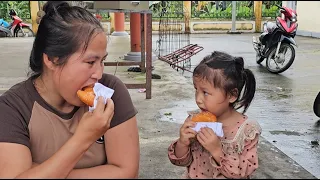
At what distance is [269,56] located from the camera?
694 centimetres

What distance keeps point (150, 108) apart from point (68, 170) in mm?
3286

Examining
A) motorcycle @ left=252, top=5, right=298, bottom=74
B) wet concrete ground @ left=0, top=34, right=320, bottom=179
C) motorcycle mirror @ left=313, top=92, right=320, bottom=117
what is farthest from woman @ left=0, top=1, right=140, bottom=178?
motorcycle @ left=252, top=5, right=298, bottom=74

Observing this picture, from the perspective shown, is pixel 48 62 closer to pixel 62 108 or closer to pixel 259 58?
pixel 62 108

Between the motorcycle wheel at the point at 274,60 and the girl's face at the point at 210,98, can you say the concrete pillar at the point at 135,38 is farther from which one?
the girl's face at the point at 210,98

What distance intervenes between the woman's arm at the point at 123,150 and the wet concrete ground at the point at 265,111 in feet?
1.41

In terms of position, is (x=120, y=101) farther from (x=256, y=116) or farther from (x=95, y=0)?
(x=256, y=116)

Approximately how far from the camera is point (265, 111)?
4.47 metres

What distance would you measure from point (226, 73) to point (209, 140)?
1.01 ft

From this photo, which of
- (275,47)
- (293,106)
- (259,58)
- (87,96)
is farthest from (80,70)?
(259,58)

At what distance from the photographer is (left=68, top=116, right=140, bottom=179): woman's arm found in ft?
4.53

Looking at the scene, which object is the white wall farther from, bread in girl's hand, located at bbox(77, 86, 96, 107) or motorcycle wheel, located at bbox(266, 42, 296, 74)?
motorcycle wheel, located at bbox(266, 42, 296, 74)

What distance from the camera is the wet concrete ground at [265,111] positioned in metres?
2.92

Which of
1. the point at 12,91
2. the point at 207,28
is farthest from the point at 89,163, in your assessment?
the point at 207,28

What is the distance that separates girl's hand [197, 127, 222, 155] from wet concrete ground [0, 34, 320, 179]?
0.29 metres
